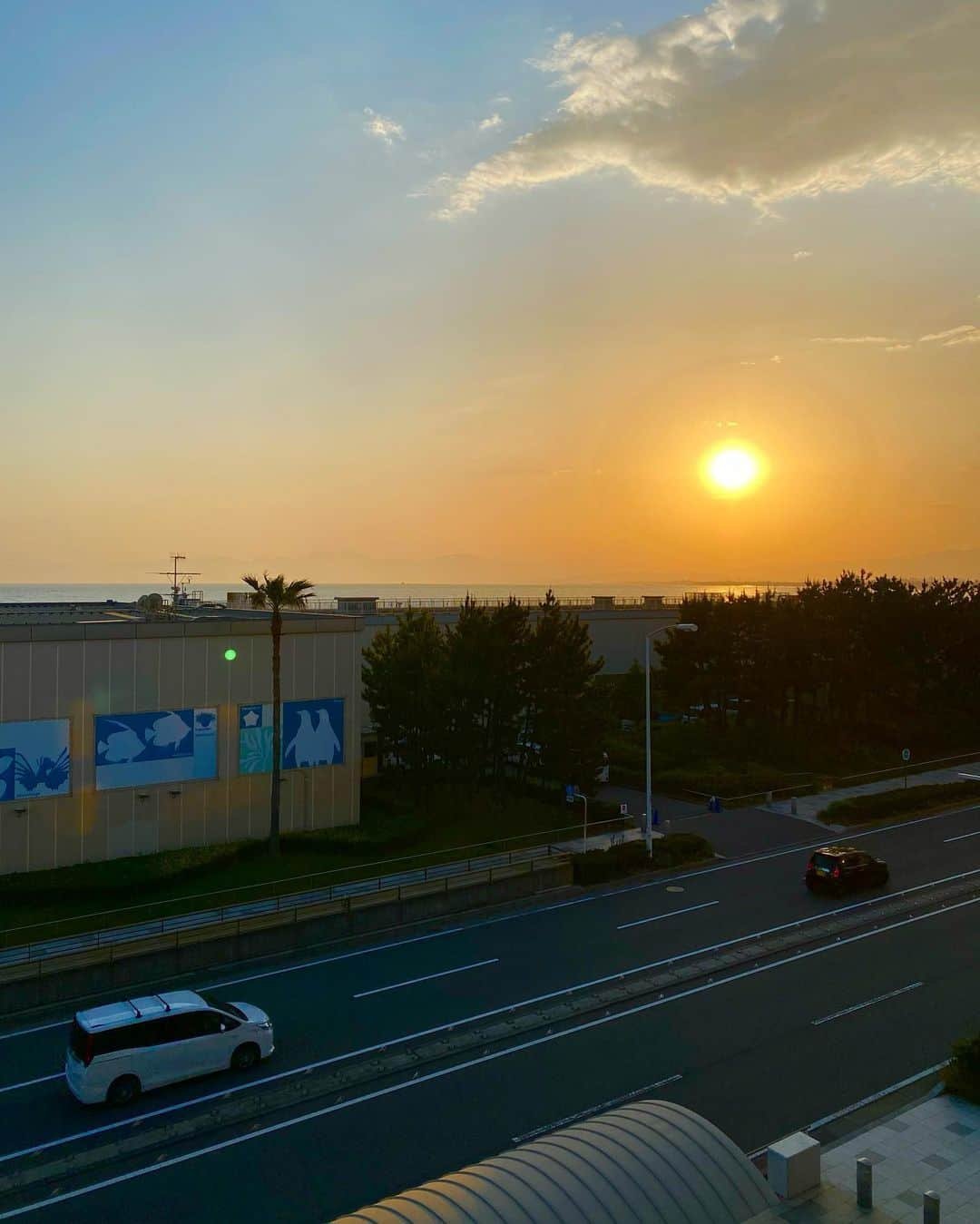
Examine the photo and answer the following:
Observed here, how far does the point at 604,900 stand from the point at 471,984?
8.66 m

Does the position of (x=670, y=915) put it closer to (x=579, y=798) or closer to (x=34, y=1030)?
(x=579, y=798)

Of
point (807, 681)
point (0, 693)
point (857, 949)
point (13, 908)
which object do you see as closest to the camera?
point (857, 949)

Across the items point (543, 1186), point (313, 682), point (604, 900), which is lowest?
point (604, 900)

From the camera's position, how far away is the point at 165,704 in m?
33.8

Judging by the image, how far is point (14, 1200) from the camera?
47.4ft

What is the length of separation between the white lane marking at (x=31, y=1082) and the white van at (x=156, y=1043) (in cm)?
149

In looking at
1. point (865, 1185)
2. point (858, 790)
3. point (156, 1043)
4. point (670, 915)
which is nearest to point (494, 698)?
point (670, 915)

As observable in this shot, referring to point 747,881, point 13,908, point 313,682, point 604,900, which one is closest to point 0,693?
point 13,908

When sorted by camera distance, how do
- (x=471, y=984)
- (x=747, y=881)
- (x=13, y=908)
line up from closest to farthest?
(x=471, y=984) < (x=13, y=908) < (x=747, y=881)

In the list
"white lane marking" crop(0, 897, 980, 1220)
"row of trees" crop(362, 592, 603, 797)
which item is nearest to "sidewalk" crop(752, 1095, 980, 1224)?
"white lane marking" crop(0, 897, 980, 1220)

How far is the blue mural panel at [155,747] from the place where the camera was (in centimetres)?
3250

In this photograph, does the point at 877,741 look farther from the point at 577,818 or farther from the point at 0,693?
the point at 0,693

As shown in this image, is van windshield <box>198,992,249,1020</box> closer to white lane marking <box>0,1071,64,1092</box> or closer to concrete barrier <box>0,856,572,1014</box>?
white lane marking <box>0,1071,64,1092</box>

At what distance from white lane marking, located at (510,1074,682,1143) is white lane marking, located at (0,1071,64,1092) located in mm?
9630
